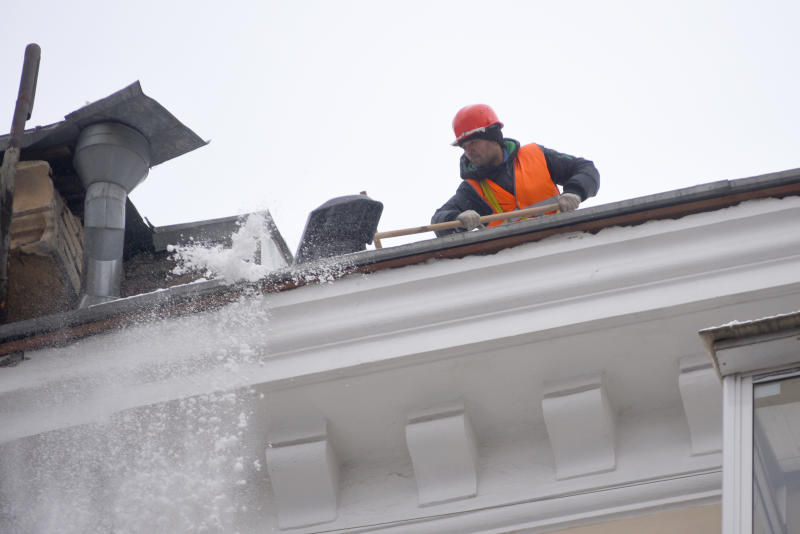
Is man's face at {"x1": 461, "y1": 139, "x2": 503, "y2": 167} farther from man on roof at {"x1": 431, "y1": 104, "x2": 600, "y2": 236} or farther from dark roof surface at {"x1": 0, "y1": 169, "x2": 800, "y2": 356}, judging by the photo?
dark roof surface at {"x1": 0, "y1": 169, "x2": 800, "y2": 356}

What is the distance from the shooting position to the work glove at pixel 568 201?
6.86 m

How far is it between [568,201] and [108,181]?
2485mm

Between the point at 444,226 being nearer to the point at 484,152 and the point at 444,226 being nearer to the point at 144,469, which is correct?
the point at 484,152

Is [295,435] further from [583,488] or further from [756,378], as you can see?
[756,378]

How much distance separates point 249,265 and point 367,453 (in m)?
0.89

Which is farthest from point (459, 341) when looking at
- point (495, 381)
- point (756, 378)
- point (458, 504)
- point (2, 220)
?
point (2, 220)

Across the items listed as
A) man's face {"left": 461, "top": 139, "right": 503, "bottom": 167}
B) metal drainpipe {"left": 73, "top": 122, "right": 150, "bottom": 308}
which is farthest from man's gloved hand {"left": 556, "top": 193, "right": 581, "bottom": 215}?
metal drainpipe {"left": 73, "top": 122, "right": 150, "bottom": 308}

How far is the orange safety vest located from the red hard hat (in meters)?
0.28

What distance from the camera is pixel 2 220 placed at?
6.15 m

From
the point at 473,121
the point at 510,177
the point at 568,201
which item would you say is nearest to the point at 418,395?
the point at 568,201

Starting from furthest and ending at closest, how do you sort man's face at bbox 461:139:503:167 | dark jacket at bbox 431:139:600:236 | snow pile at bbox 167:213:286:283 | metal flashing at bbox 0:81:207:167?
man's face at bbox 461:139:503:167
dark jacket at bbox 431:139:600:236
metal flashing at bbox 0:81:207:167
snow pile at bbox 167:213:286:283

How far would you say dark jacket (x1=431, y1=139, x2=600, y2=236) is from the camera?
23.1 ft

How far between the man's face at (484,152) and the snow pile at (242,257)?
1.29 meters

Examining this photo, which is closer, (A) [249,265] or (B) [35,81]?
(A) [249,265]
